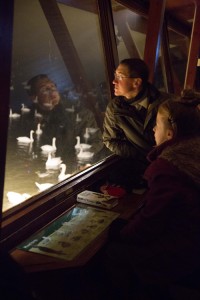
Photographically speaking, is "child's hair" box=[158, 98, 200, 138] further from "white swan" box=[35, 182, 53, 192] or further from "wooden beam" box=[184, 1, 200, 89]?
"wooden beam" box=[184, 1, 200, 89]

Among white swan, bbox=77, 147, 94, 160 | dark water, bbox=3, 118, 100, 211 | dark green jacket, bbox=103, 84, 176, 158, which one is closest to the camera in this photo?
dark water, bbox=3, 118, 100, 211

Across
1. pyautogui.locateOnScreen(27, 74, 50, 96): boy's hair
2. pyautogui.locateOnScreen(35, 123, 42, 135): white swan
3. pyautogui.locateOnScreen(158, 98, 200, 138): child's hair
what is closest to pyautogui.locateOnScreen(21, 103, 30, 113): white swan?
pyautogui.locateOnScreen(27, 74, 50, 96): boy's hair

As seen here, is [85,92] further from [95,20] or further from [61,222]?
[61,222]

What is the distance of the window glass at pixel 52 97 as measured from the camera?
246 centimetres

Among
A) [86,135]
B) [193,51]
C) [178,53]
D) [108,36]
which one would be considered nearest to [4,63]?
[86,135]

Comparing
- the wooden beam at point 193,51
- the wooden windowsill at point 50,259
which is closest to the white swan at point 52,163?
the wooden windowsill at point 50,259

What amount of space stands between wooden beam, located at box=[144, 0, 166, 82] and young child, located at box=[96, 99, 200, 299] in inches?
86.5

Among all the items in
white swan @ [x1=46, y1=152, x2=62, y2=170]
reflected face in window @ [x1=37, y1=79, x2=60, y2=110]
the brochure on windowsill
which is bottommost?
the brochure on windowsill

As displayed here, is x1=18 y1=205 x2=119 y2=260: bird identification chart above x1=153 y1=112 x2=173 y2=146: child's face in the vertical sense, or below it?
below

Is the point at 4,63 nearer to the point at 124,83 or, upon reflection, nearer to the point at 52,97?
the point at 52,97

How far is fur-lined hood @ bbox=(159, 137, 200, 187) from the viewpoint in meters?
1.79

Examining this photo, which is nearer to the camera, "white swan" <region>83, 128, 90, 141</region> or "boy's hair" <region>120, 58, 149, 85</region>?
"boy's hair" <region>120, 58, 149, 85</region>

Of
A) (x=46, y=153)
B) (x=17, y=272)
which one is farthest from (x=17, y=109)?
(x=17, y=272)

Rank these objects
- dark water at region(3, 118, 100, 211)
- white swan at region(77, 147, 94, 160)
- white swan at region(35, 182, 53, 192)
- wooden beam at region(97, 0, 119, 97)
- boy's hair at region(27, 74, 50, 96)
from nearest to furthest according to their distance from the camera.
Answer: dark water at region(3, 118, 100, 211) < white swan at region(35, 182, 53, 192) < boy's hair at region(27, 74, 50, 96) < white swan at region(77, 147, 94, 160) < wooden beam at region(97, 0, 119, 97)
